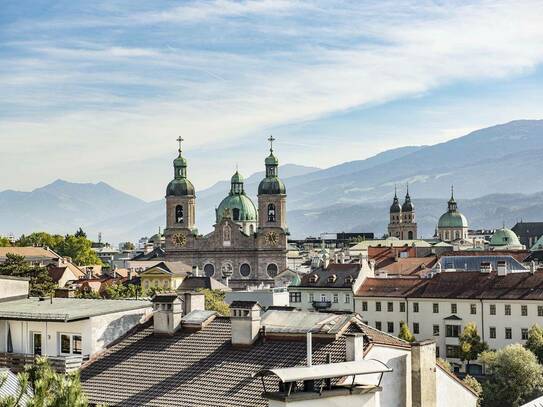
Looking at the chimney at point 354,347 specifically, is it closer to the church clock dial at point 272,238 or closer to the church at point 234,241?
the church at point 234,241

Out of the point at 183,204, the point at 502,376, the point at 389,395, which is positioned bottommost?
the point at 502,376

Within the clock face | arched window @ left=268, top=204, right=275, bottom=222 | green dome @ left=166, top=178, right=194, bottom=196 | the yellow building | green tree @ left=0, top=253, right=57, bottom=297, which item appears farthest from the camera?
green dome @ left=166, top=178, right=194, bottom=196

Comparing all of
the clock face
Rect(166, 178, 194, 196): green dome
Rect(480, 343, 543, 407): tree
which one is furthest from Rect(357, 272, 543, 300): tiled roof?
Rect(166, 178, 194, 196): green dome

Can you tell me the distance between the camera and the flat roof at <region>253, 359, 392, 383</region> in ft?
57.7

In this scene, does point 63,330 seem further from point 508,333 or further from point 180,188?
point 180,188

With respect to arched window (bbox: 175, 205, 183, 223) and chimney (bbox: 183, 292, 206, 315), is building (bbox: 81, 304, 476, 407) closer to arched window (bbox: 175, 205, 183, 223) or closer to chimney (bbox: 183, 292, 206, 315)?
chimney (bbox: 183, 292, 206, 315)

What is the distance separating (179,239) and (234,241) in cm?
962

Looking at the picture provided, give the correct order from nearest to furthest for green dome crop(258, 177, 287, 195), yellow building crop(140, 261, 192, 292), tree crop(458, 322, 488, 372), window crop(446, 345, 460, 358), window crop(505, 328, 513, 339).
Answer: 1. tree crop(458, 322, 488, 372)
2. window crop(505, 328, 513, 339)
3. window crop(446, 345, 460, 358)
4. yellow building crop(140, 261, 192, 292)
5. green dome crop(258, 177, 287, 195)

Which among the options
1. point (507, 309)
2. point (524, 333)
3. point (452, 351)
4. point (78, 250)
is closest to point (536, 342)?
point (524, 333)

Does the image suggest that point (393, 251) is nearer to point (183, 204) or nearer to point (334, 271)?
point (183, 204)

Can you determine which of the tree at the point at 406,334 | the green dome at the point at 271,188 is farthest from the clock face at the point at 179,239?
the tree at the point at 406,334

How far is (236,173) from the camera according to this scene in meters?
180

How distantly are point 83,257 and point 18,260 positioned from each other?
3411 inches

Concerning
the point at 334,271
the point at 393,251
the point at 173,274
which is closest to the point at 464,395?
the point at 334,271
